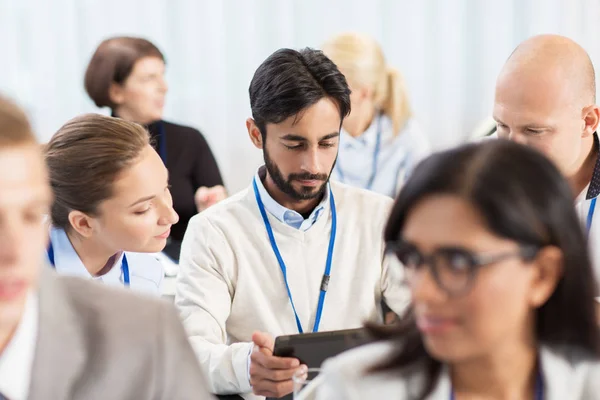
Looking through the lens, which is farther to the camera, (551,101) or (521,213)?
(551,101)

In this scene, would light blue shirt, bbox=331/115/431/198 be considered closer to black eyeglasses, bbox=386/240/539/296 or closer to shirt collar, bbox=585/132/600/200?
shirt collar, bbox=585/132/600/200

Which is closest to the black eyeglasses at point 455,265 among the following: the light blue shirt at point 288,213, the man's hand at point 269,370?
the man's hand at point 269,370

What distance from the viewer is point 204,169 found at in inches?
143

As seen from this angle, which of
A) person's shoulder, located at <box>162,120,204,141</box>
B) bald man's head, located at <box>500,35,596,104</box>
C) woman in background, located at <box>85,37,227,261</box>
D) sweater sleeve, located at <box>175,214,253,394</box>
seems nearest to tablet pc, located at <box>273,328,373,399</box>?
sweater sleeve, located at <box>175,214,253,394</box>

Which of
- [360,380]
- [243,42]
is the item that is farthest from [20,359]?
[243,42]

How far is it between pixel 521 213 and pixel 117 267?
1.29 m

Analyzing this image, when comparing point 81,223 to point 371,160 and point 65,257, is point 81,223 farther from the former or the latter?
point 371,160

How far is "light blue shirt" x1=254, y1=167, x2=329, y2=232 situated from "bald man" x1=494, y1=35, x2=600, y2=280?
19.2 inches

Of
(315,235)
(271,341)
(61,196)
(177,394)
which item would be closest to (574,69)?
(315,235)

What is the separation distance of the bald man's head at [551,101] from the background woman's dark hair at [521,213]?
43.2 inches

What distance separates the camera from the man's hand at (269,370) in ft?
5.73

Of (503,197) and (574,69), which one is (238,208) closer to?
(574,69)

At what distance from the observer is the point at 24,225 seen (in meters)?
0.95

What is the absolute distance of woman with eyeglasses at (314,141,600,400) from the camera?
1060 mm
